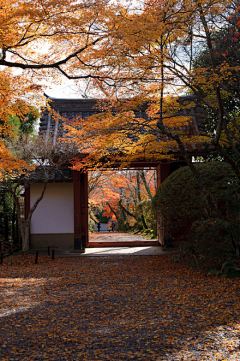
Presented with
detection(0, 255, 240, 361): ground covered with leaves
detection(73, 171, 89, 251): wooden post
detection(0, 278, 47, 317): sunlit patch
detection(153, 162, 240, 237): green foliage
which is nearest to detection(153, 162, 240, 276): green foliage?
detection(153, 162, 240, 237): green foliage

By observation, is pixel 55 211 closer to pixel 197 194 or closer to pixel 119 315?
pixel 197 194

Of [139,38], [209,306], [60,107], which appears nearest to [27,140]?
[60,107]

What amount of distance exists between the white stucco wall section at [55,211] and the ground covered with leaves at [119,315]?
393 centimetres

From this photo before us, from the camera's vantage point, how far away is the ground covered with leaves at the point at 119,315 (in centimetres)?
338

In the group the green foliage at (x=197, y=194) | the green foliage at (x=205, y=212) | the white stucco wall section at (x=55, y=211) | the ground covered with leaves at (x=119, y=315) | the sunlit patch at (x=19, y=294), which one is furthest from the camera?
the white stucco wall section at (x=55, y=211)

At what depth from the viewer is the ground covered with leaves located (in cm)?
338

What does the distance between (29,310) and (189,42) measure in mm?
6337

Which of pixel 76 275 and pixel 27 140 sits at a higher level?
pixel 27 140

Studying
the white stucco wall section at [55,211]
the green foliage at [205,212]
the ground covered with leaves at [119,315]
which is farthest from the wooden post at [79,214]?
the green foliage at [205,212]

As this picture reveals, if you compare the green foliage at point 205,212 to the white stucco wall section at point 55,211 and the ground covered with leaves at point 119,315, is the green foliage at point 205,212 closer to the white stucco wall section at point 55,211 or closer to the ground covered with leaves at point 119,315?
the ground covered with leaves at point 119,315

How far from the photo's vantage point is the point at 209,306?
4.94m

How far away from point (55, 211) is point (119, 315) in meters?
7.96

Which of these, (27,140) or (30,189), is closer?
(27,140)

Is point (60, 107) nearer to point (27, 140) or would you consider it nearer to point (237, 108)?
point (27, 140)
